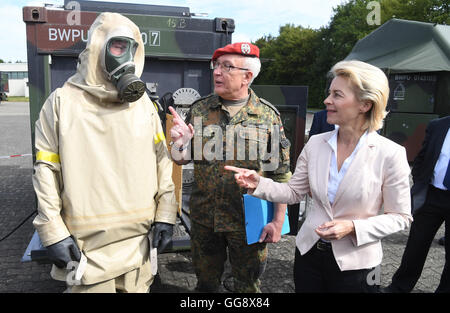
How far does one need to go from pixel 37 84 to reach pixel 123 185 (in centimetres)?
200

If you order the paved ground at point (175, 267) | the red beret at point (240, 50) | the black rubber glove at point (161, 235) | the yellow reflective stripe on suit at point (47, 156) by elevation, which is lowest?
the paved ground at point (175, 267)

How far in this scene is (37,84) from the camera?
3.42 m

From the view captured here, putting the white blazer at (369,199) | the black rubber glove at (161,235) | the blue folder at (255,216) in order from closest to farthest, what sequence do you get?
the white blazer at (369,199)
the black rubber glove at (161,235)
the blue folder at (255,216)

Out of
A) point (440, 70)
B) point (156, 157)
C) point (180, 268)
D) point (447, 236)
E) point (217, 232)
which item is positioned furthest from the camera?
point (440, 70)

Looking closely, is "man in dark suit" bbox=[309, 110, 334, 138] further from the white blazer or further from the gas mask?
the gas mask

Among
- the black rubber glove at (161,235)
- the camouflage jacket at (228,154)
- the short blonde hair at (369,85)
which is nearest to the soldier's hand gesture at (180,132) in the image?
the camouflage jacket at (228,154)

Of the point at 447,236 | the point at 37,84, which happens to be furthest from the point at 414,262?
the point at 37,84

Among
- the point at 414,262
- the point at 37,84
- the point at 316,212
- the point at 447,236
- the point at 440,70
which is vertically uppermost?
the point at 440,70

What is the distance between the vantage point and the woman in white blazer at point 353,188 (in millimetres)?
1791

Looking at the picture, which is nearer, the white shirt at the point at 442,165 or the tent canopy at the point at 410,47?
the white shirt at the point at 442,165

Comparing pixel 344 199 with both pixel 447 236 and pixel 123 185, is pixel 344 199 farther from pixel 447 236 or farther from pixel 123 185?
pixel 447 236

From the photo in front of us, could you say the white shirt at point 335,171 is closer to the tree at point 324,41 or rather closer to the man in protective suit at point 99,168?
the man in protective suit at point 99,168

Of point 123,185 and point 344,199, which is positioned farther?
point 123,185
